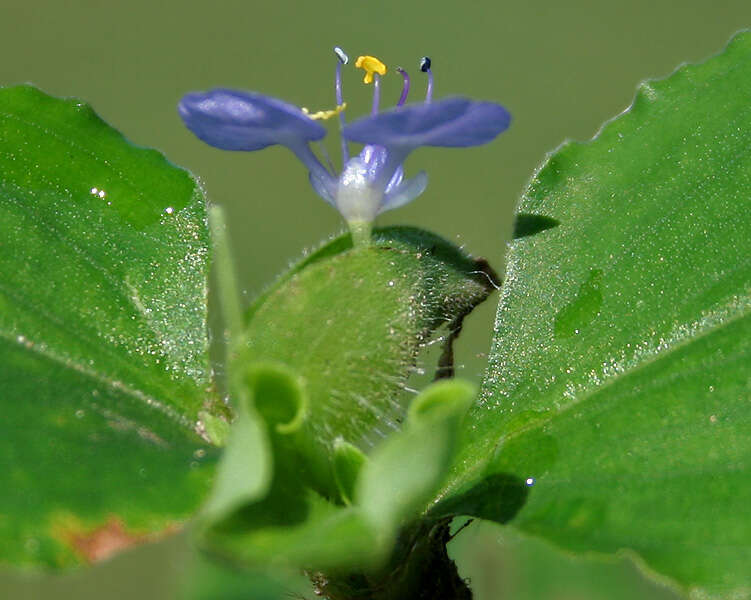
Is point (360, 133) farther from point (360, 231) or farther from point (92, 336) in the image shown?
point (92, 336)

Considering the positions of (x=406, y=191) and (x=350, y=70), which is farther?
(x=350, y=70)

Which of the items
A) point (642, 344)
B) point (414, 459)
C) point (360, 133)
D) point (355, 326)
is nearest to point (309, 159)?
point (360, 133)

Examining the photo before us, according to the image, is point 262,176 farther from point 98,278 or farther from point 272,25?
point 98,278

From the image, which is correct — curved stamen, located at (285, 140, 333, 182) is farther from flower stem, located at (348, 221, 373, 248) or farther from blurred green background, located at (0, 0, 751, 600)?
blurred green background, located at (0, 0, 751, 600)

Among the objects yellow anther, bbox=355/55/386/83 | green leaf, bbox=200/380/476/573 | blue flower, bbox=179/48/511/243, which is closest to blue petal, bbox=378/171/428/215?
blue flower, bbox=179/48/511/243

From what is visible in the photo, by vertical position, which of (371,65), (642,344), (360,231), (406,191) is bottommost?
(642,344)

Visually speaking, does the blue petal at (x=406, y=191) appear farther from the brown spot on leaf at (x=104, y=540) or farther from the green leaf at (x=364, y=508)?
the brown spot on leaf at (x=104, y=540)
